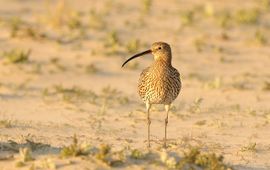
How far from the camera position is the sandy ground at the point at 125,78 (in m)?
10.2

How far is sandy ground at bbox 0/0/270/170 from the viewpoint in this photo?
1020 centimetres

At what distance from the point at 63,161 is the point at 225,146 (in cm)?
279

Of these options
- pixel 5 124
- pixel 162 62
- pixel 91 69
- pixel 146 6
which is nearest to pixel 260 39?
pixel 146 6

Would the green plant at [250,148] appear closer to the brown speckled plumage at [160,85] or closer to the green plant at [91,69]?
the brown speckled plumage at [160,85]

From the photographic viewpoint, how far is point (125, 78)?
14422mm

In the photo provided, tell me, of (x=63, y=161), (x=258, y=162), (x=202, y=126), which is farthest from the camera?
(x=202, y=126)

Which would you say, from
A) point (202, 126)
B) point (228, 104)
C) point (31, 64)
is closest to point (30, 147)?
point (202, 126)

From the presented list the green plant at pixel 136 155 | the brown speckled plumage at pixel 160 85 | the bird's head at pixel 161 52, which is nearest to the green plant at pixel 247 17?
the bird's head at pixel 161 52

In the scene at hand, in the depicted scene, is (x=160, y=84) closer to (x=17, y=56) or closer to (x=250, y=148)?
(x=250, y=148)

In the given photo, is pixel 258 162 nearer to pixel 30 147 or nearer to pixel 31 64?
pixel 30 147

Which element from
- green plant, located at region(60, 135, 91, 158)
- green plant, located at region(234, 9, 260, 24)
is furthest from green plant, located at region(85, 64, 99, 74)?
green plant, located at region(60, 135, 91, 158)

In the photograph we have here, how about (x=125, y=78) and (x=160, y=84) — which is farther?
(x=125, y=78)

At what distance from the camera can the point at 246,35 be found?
698 inches

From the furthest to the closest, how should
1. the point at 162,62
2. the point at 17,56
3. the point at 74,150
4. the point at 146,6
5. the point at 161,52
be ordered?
the point at 146,6 → the point at 17,56 → the point at 161,52 → the point at 162,62 → the point at 74,150
